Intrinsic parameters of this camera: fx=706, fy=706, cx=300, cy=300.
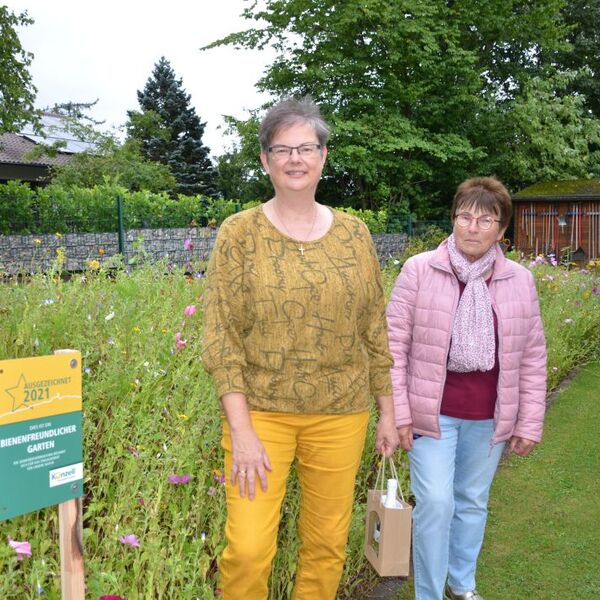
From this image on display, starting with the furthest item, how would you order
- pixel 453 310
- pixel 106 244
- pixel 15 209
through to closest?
pixel 106 244 → pixel 15 209 → pixel 453 310

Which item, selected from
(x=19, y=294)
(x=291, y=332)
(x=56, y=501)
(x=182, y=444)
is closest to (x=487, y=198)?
(x=291, y=332)

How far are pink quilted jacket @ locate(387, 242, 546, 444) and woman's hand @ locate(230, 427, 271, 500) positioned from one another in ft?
2.64

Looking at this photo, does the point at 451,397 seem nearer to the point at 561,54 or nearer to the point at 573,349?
the point at 573,349

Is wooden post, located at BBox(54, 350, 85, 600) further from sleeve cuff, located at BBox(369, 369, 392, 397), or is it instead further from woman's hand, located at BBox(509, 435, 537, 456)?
woman's hand, located at BBox(509, 435, 537, 456)

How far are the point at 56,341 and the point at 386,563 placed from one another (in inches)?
92.4

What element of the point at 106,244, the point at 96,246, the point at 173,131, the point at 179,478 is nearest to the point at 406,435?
the point at 179,478

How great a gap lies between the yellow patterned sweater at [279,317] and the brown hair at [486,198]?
76 cm

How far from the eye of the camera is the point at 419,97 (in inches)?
988

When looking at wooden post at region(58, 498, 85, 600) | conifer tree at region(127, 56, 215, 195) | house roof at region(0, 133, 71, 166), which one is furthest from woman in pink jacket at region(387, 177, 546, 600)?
conifer tree at region(127, 56, 215, 195)

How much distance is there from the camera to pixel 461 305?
3051 millimetres

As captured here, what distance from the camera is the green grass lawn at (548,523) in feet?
13.0

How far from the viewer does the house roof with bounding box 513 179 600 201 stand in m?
19.1

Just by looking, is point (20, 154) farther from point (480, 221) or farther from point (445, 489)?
point (445, 489)

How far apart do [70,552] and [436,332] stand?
1.66m
